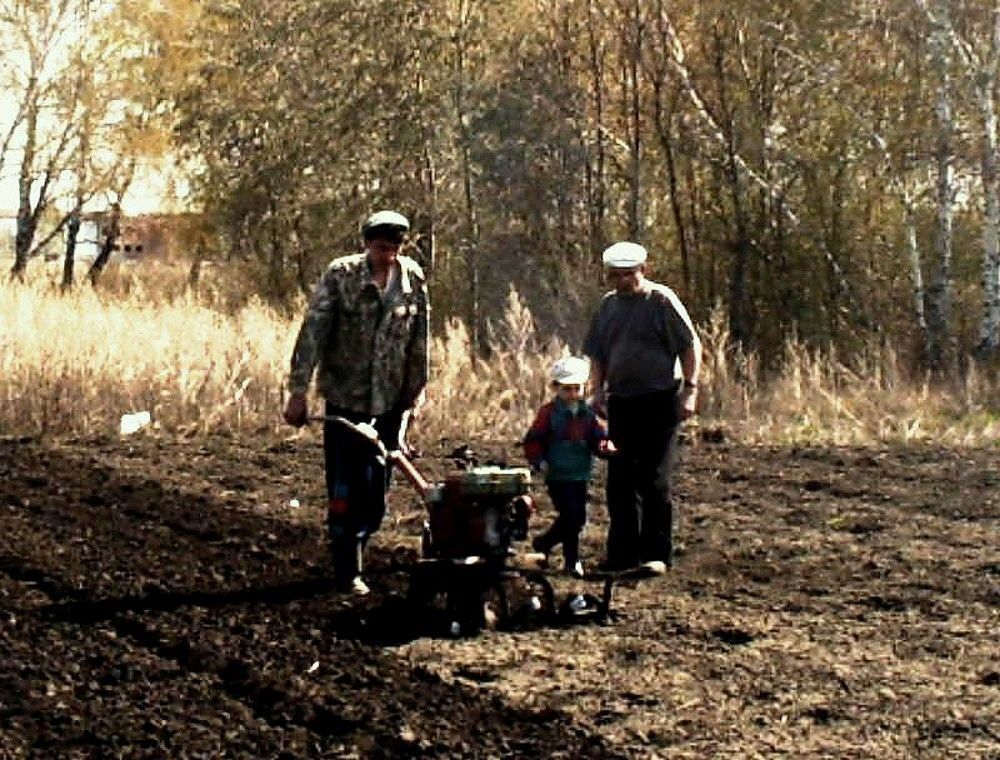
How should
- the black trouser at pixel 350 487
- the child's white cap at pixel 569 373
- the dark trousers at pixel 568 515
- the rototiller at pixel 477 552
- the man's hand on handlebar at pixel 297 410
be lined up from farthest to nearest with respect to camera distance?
1. the dark trousers at pixel 568 515
2. the child's white cap at pixel 569 373
3. the black trouser at pixel 350 487
4. the man's hand on handlebar at pixel 297 410
5. the rototiller at pixel 477 552

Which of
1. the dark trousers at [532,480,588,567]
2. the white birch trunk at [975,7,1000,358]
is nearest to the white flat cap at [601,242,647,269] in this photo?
the dark trousers at [532,480,588,567]

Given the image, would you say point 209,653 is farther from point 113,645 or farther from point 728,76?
point 728,76

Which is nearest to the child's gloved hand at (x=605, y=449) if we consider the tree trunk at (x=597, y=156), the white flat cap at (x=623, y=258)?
the white flat cap at (x=623, y=258)

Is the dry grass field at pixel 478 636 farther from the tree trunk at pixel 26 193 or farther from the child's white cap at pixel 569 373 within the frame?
the tree trunk at pixel 26 193

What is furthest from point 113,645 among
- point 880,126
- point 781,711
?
point 880,126

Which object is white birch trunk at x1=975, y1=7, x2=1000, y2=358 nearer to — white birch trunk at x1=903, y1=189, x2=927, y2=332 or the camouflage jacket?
white birch trunk at x1=903, y1=189, x2=927, y2=332

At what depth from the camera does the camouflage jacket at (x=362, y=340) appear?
28.1 ft

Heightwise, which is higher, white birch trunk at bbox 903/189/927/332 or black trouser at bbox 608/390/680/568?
white birch trunk at bbox 903/189/927/332

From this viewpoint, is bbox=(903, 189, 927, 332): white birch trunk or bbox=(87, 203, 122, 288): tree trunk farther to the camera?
bbox=(87, 203, 122, 288): tree trunk

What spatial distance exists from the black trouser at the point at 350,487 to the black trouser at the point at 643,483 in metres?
1.37

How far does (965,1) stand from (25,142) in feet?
83.2

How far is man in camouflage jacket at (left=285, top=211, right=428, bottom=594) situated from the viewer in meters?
8.54

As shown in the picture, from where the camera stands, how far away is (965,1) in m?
22.1

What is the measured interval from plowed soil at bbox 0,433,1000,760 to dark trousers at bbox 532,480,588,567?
1.47ft
